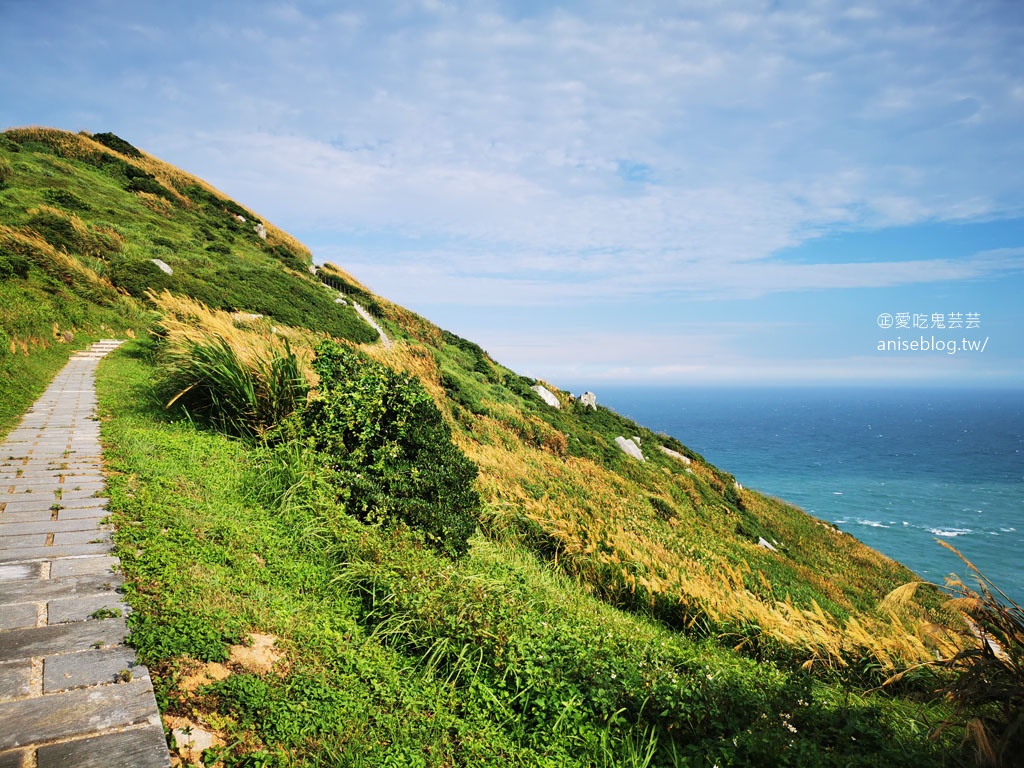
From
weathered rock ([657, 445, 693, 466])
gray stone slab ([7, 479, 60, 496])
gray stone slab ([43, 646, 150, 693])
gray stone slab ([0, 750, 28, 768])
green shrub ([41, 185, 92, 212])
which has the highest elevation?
green shrub ([41, 185, 92, 212])

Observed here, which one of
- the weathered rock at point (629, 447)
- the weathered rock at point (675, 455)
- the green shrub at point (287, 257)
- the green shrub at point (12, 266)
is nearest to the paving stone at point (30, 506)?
the green shrub at point (12, 266)

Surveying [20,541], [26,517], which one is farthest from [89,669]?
[26,517]

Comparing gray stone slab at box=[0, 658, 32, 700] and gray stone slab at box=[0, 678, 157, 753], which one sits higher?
gray stone slab at box=[0, 678, 157, 753]

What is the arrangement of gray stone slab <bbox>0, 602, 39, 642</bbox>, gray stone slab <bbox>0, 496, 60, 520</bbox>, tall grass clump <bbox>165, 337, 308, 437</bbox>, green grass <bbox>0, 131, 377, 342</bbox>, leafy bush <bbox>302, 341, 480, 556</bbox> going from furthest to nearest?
green grass <bbox>0, 131, 377, 342</bbox>
tall grass clump <bbox>165, 337, 308, 437</bbox>
leafy bush <bbox>302, 341, 480, 556</bbox>
gray stone slab <bbox>0, 496, 60, 520</bbox>
gray stone slab <bbox>0, 602, 39, 642</bbox>

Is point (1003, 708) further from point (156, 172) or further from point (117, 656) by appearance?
point (156, 172)

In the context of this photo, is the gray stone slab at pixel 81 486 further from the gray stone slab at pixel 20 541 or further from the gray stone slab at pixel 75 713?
the gray stone slab at pixel 75 713

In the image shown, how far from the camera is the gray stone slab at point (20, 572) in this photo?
3261mm

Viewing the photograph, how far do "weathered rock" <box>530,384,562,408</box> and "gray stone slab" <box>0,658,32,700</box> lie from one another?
2027cm

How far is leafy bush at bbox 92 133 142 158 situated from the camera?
120 ft

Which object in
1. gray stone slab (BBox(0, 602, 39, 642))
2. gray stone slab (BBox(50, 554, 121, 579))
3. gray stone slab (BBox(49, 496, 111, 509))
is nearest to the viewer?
→ gray stone slab (BBox(0, 602, 39, 642))

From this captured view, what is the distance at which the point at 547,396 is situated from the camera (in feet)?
77.3

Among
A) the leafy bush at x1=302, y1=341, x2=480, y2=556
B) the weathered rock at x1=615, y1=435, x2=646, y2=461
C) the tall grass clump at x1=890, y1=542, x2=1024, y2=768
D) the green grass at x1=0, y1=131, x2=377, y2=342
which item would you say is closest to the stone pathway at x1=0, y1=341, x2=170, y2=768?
the leafy bush at x1=302, y1=341, x2=480, y2=556

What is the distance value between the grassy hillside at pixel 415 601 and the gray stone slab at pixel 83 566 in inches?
5.2

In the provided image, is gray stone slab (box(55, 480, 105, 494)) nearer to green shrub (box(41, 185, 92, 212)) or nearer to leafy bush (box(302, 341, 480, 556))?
leafy bush (box(302, 341, 480, 556))
